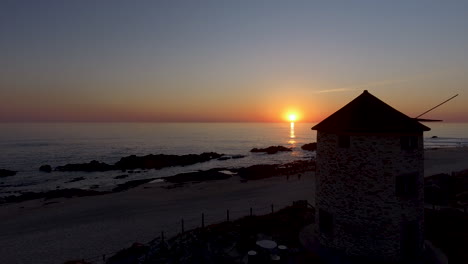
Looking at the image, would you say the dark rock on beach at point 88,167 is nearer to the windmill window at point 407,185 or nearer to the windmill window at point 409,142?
the windmill window at point 407,185

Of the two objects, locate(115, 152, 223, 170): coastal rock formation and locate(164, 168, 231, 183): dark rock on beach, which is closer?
locate(164, 168, 231, 183): dark rock on beach

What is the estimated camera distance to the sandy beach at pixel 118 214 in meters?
20.9

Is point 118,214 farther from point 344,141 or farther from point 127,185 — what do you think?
point 344,141

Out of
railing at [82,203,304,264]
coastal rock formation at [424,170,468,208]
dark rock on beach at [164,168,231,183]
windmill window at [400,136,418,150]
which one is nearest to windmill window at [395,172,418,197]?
windmill window at [400,136,418,150]

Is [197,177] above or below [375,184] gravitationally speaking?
below

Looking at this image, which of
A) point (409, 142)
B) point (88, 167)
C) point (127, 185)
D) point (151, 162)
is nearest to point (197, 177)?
point (127, 185)

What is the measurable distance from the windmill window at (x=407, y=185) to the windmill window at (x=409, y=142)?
4.17 ft

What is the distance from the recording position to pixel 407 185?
13.2 metres

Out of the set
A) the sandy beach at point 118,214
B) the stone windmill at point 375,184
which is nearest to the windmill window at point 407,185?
the stone windmill at point 375,184

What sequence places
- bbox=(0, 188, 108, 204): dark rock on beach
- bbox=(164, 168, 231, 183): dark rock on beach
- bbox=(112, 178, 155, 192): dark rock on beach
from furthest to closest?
1. bbox=(164, 168, 231, 183): dark rock on beach
2. bbox=(112, 178, 155, 192): dark rock on beach
3. bbox=(0, 188, 108, 204): dark rock on beach

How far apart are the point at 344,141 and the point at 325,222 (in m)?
4.43

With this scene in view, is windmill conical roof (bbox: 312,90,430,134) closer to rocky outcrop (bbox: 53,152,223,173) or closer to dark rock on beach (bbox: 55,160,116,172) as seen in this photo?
rocky outcrop (bbox: 53,152,223,173)

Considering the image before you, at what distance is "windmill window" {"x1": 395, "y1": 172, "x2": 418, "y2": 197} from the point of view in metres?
13.0

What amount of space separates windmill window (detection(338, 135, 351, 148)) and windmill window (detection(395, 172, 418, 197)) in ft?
8.60
